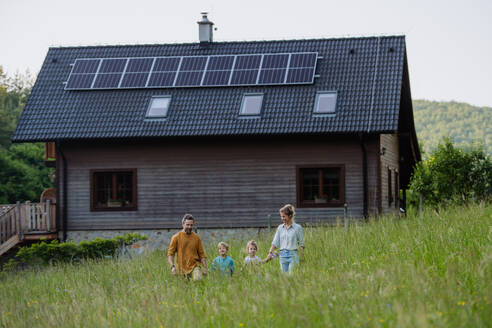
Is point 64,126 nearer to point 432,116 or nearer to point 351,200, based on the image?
point 351,200

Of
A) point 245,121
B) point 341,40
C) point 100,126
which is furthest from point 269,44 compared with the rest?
point 100,126

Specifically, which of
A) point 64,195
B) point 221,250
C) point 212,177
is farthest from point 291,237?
point 64,195

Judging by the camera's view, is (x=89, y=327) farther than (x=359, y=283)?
Yes

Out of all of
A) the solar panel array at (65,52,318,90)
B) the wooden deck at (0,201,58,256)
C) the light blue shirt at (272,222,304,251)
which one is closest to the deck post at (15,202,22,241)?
the wooden deck at (0,201,58,256)

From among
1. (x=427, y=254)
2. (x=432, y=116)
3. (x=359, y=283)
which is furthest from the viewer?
(x=432, y=116)

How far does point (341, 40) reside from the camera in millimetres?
26812

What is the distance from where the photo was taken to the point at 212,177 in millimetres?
24719

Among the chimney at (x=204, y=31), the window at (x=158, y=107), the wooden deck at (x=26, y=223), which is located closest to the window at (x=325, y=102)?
the window at (x=158, y=107)

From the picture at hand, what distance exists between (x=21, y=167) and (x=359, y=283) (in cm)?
4100

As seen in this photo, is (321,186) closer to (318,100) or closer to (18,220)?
(318,100)

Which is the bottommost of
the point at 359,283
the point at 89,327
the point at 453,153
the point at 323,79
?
the point at 89,327

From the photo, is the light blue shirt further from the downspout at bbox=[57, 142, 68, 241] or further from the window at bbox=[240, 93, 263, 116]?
the downspout at bbox=[57, 142, 68, 241]

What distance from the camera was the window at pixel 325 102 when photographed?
2406 centimetres

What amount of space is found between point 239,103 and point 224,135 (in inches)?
57.7
